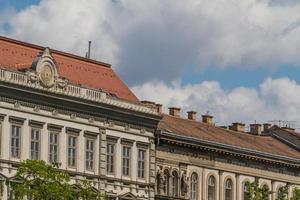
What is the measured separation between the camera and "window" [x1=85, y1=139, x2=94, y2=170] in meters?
95.6

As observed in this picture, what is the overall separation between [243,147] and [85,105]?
68.8 ft

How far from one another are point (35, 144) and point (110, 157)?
8333mm

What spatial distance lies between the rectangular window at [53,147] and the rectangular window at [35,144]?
1230 mm

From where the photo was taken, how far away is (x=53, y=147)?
92500mm

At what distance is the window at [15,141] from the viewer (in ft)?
292

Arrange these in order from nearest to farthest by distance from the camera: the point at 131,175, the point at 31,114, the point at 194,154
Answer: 1. the point at 31,114
2. the point at 131,175
3. the point at 194,154

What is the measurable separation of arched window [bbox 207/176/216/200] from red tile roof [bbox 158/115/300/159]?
2957 mm

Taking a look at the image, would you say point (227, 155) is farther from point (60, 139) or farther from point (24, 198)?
point (24, 198)

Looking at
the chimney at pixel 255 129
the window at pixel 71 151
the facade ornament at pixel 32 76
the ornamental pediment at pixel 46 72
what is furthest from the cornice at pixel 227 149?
the facade ornament at pixel 32 76

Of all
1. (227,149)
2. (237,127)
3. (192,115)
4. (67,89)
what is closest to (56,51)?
(67,89)

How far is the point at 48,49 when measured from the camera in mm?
92625

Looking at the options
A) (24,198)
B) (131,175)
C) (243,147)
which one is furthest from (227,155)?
(24,198)

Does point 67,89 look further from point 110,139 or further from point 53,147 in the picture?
point 110,139

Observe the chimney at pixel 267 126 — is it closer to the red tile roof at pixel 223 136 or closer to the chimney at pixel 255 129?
the chimney at pixel 255 129
